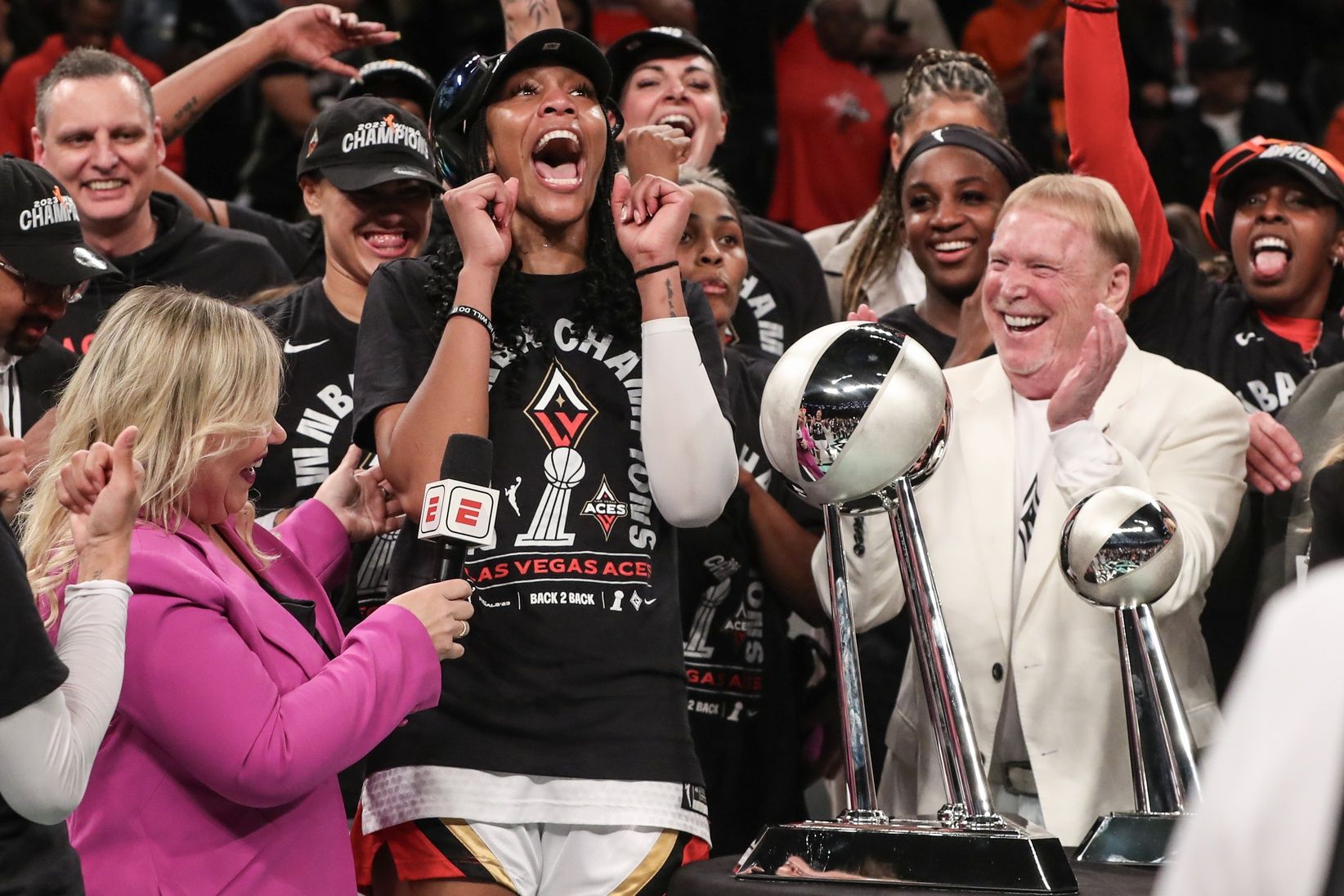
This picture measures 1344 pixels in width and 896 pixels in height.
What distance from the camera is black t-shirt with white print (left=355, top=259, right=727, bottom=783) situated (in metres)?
2.32

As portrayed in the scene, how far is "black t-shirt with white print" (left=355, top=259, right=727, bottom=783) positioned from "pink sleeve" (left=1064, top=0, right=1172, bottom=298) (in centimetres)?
142

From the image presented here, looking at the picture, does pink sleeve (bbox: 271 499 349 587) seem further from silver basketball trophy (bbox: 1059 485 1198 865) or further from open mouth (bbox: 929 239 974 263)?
open mouth (bbox: 929 239 974 263)

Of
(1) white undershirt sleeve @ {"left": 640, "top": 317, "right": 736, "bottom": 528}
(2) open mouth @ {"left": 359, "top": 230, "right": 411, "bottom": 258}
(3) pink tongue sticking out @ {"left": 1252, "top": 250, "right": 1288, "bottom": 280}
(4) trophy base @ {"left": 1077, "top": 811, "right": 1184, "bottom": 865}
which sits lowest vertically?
(4) trophy base @ {"left": 1077, "top": 811, "right": 1184, "bottom": 865}

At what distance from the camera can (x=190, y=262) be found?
3.88 metres

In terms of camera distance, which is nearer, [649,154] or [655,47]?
[649,154]

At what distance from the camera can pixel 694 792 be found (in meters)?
2.39

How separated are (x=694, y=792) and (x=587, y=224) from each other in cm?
89

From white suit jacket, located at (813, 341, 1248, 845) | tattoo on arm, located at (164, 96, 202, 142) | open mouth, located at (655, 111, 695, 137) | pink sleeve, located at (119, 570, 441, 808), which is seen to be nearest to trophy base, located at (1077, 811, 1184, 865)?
white suit jacket, located at (813, 341, 1248, 845)

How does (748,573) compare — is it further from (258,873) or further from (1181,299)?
(258,873)

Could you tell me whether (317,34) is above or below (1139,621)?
above

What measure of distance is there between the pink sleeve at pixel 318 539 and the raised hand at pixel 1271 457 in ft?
5.33

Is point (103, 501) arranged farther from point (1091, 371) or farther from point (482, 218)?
point (1091, 371)

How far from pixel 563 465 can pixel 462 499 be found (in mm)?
364

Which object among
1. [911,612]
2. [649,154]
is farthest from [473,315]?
[911,612]
